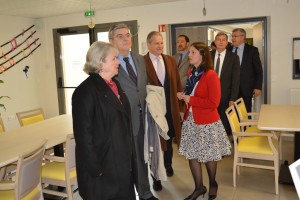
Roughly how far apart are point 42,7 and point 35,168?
4076mm

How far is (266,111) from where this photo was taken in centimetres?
353

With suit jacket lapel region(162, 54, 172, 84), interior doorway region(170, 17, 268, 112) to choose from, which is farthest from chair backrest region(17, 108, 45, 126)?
interior doorway region(170, 17, 268, 112)

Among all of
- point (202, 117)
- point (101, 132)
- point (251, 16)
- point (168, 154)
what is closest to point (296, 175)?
point (101, 132)

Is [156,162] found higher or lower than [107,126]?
lower

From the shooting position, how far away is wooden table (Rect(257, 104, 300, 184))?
2758mm

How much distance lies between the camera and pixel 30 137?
2.99 metres

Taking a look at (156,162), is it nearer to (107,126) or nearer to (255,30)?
(107,126)

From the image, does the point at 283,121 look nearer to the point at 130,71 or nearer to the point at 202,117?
the point at 202,117

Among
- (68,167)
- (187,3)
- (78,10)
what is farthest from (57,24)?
(68,167)

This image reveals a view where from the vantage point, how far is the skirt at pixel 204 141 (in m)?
2.72

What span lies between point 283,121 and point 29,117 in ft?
9.73

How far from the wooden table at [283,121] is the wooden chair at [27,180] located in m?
1.94

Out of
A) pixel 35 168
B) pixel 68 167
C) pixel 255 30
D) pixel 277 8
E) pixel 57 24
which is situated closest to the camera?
pixel 35 168

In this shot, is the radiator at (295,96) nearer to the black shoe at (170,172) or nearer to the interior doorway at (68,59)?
the black shoe at (170,172)
